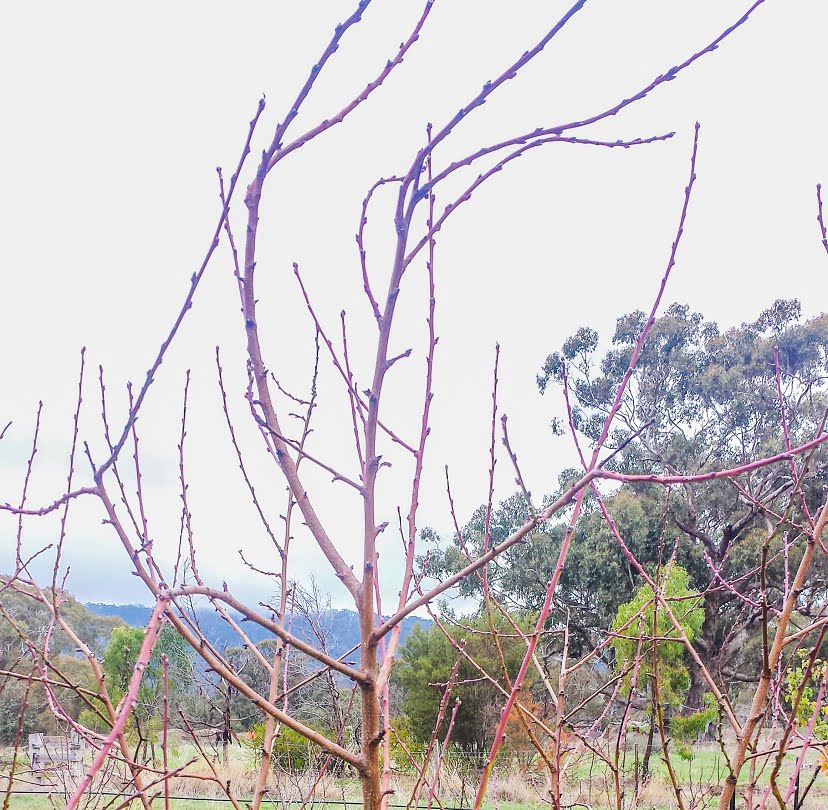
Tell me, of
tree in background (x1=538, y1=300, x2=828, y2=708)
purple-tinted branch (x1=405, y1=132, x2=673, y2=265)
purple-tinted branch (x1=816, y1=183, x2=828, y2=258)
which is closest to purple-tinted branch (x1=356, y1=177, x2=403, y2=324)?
purple-tinted branch (x1=405, y1=132, x2=673, y2=265)

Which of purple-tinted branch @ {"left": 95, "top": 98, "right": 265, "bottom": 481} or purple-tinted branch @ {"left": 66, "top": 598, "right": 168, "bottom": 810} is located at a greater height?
purple-tinted branch @ {"left": 95, "top": 98, "right": 265, "bottom": 481}

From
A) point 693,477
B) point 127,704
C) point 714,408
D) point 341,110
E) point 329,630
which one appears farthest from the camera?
point 714,408

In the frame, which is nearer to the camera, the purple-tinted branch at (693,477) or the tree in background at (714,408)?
the purple-tinted branch at (693,477)

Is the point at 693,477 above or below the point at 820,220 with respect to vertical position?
below

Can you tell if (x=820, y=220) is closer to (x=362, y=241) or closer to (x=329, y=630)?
(x=362, y=241)

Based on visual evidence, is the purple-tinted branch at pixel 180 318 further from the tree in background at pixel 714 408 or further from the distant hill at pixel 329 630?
the tree in background at pixel 714 408

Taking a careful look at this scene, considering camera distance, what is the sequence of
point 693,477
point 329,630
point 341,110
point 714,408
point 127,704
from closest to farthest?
1. point 127,704
2. point 693,477
3. point 341,110
4. point 329,630
5. point 714,408

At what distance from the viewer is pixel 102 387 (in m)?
1.23

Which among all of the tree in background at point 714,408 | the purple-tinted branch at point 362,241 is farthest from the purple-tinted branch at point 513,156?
the tree in background at point 714,408

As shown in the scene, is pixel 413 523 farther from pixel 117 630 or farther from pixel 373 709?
pixel 117 630

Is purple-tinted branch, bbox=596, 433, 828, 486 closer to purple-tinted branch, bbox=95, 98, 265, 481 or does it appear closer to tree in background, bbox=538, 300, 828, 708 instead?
purple-tinted branch, bbox=95, 98, 265, 481

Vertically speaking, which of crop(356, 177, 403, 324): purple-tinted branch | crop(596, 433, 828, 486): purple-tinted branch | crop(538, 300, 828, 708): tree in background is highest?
crop(538, 300, 828, 708): tree in background

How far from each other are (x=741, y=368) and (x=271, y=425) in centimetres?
1853

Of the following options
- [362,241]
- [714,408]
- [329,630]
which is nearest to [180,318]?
[362,241]
